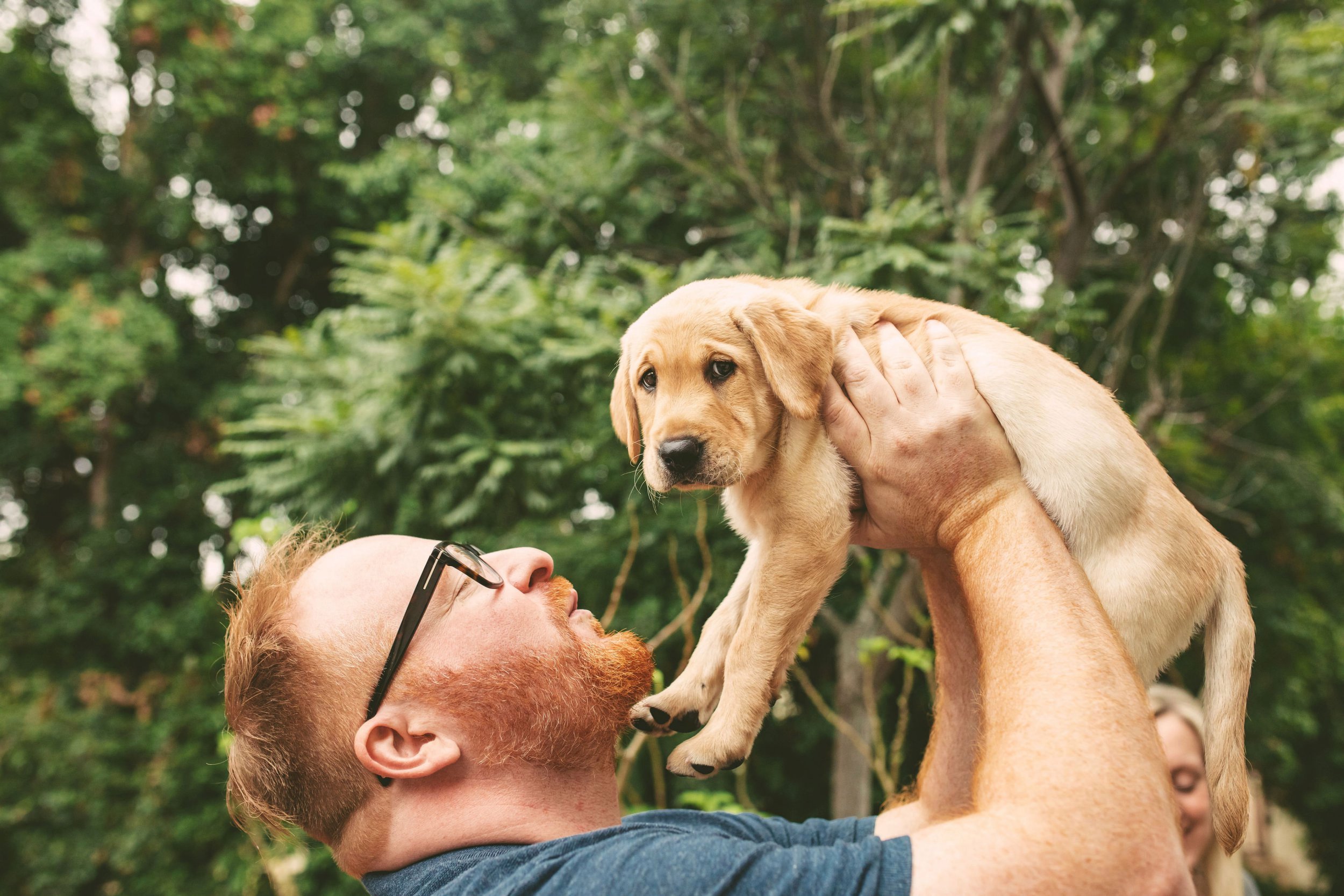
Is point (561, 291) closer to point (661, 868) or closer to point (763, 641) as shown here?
point (763, 641)

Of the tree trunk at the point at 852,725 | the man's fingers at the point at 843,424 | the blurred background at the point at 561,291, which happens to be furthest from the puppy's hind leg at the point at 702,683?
the tree trunk at the point at 852,725

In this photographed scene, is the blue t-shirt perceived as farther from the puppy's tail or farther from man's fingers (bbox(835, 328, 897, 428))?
man's fingers (bbox(835, 328, 897, 428))

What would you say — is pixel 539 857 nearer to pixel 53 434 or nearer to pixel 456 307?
pixel 456 307

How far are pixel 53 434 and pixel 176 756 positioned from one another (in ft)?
22.7

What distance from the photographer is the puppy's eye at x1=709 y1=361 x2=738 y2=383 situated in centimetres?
215

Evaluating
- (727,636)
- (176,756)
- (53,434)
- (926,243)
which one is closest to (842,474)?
(727,636)

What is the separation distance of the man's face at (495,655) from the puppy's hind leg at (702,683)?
0.20ft

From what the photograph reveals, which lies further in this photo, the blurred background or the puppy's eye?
the blurred background

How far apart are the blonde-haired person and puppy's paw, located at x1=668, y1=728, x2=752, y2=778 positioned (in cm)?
226

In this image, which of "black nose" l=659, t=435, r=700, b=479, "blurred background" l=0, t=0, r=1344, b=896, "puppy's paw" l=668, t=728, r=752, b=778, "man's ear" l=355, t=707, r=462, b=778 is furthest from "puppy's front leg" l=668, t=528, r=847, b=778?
"blurred background" l=0, t=0, r=1344, b=896

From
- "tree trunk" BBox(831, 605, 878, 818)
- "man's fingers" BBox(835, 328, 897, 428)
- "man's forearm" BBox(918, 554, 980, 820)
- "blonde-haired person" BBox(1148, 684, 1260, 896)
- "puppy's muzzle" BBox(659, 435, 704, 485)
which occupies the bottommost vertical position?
"tree trunk" BBox(831, 605, 878, 818)

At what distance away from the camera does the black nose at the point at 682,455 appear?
198 cm

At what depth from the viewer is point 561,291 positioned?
744cm

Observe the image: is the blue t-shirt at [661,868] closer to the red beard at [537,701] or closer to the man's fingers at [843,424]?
the red beard at [537,701]
